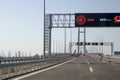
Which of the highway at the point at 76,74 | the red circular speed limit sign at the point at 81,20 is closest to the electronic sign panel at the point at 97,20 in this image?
the red circular speed limit sign at the point at 81,20

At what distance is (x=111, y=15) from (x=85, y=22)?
4.45 meters

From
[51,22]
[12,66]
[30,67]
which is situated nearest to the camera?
[12,66]

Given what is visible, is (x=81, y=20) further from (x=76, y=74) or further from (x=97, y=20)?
(x=76, y=74)

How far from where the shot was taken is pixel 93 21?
182 ft

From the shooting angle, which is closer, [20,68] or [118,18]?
[20,68]

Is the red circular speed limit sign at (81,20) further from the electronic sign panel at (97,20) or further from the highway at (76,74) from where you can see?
the highway at (76,74)

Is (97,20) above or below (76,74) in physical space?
above

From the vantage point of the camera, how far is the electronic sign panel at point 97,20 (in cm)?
5544

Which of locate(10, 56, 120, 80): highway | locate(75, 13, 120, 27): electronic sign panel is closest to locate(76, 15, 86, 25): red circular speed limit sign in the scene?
locate(75, 13, 120, 27): electronic sign panel

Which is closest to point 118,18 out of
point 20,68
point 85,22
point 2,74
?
point 85,22

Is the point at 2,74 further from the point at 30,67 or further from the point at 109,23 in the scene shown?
the point at 109,23

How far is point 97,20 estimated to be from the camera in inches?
2189

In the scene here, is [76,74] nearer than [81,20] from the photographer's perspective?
Yes

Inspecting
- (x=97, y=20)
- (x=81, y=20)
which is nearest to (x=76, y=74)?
(x=81, y=20)
